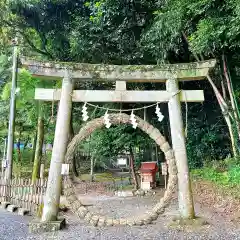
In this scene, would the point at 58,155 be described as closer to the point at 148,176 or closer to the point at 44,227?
the point at 44,227

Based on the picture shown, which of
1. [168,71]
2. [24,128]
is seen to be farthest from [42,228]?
[24,128]

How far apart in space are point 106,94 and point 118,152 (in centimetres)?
700

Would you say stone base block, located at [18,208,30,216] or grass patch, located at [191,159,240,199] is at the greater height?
grass patch, located at [191,159,240,199]

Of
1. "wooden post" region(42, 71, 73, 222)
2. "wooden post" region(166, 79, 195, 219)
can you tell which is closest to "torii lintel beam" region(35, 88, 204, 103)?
"wooden post" region(42, 71, 73, 222)

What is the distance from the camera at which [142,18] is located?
986cm

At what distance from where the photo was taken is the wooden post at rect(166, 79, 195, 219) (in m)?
5.36

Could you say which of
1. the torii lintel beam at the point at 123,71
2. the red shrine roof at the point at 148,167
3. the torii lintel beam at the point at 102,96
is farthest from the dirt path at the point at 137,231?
the red shrine roof at the point at 148,167

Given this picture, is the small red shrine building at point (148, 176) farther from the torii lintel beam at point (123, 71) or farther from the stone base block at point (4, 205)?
the torii lintel beam at point (123, 71)

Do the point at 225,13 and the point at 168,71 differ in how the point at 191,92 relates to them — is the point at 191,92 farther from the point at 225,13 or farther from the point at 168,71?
the point at 225,13

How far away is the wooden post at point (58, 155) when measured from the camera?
5.20 meters

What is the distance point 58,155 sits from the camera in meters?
5.33

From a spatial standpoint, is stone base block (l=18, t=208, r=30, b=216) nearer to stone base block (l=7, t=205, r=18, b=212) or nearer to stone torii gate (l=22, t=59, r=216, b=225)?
stone base block (l=7, t=205, r=18, b=212)

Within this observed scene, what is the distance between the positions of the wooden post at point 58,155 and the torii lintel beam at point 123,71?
0.71ft

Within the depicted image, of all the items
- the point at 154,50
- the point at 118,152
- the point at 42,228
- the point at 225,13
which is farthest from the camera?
the point at 118,152
